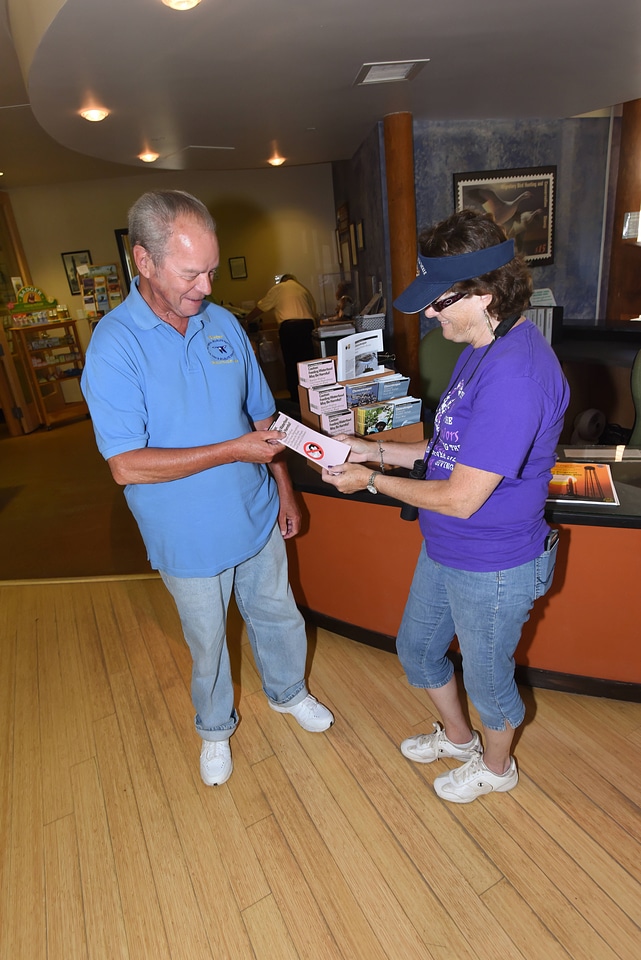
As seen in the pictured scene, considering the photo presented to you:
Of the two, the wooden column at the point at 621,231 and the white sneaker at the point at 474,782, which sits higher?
→ the wooden column at the point at 621,231

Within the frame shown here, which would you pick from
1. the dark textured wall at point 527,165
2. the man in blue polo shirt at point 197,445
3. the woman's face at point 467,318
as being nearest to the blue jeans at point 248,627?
the man in blue polo shirt at point 197,445

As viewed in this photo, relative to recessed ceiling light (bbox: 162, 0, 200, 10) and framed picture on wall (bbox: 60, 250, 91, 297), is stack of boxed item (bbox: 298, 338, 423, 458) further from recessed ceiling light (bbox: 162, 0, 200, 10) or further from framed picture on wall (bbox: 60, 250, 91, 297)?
framed picture on wall (bbox: 60, 250, 91, 297)

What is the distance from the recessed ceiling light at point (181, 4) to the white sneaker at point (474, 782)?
306cm

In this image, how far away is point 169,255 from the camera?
144cm

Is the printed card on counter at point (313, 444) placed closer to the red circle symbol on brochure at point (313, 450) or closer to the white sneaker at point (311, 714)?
the red circle symbol on brochure at point (313, 450)

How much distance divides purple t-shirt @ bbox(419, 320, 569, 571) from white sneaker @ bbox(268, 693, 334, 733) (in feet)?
3.16

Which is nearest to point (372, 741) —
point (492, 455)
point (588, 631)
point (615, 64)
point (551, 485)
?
point (588, 631)

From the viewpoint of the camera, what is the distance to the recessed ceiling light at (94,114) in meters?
3.65

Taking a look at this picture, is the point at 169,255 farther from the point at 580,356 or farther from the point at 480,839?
the point at 580,356

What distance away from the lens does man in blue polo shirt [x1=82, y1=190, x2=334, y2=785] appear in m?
1.47

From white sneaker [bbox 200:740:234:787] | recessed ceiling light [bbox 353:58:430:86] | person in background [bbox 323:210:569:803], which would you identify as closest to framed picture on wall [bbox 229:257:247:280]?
recessed ceiling light [bbox 353:58:430:86]

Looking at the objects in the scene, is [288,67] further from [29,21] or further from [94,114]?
[94,114]

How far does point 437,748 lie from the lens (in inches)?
76.7

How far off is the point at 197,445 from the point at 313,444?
1.13 feet
